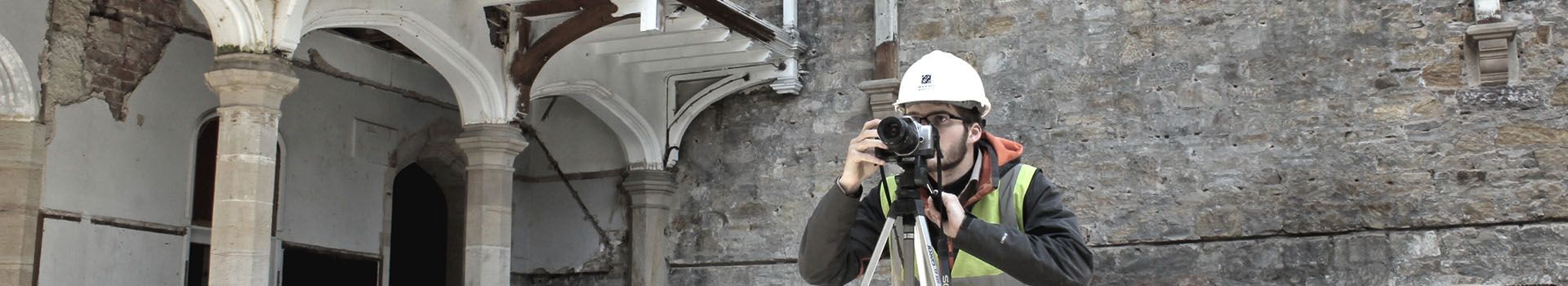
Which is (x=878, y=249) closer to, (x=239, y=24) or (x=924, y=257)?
(x=924, y=257)

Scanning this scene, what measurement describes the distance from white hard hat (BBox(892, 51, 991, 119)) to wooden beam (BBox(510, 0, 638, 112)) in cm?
554

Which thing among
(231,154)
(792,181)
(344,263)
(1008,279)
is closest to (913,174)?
(1008,279)

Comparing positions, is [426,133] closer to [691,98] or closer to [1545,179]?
[691,98]

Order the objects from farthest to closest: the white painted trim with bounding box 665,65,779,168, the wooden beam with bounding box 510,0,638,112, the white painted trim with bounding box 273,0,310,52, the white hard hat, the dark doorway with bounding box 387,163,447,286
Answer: the dark doorway with bounding box 387,163,447,286 < the white painted trim with bounding box 665,65,779,168 < the wooden beam with bounding box 510,0,638,112 < the white painted trim with bounding box 273,0,310,52 < the white hard hat

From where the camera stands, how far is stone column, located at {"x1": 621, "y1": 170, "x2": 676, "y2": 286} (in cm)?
1086

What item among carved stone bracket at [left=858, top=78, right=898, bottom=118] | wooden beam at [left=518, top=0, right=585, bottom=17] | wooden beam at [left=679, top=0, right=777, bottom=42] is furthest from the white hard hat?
carved stone bracket at [left=858, top=78, right=898, bottom=118]

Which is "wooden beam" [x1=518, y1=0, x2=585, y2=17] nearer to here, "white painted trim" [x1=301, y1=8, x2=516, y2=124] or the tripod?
"white painted trim" [x1=301, y1=8, x2=516, y2=124]

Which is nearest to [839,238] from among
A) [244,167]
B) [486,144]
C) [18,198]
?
[244,167]

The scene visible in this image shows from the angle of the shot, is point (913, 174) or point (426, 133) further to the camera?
point (426, 133)

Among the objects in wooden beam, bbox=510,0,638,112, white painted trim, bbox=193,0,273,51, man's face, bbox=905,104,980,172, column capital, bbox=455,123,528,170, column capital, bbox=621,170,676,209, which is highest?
wooden beam, bbox=510,0,638,112

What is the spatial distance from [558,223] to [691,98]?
147 centimetres

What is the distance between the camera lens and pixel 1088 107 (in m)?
9.72

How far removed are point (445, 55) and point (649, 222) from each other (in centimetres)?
240

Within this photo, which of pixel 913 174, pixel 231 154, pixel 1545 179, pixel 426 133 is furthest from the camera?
pixel 426 133
